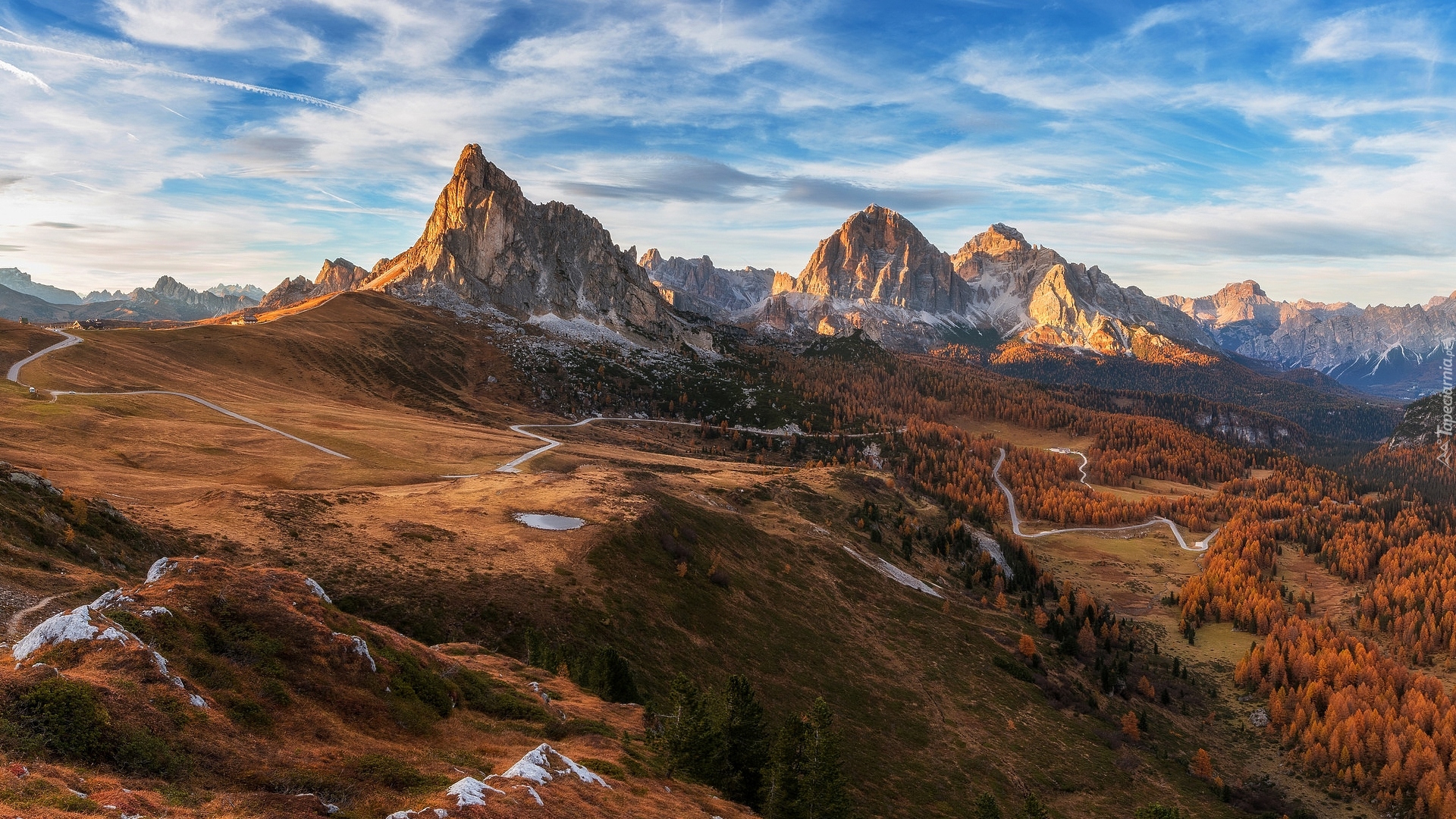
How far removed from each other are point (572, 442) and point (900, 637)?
9262 centimetres

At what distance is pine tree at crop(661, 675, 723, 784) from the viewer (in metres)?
37.1

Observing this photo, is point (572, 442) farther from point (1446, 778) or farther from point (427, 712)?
point (1446, 778)

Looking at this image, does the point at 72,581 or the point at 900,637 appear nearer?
the point at 72,581

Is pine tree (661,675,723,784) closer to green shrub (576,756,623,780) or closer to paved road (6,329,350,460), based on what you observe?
green shrub (576,756,623,780)

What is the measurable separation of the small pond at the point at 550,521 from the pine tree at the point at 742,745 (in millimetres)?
34757

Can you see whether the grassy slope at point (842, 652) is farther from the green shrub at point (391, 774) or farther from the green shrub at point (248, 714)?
the green shrub at point (391, 774)

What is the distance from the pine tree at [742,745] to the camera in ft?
131

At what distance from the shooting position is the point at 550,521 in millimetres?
74062

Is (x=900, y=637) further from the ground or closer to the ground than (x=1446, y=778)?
further from the ground

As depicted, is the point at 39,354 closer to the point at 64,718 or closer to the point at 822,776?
the point at 64,718

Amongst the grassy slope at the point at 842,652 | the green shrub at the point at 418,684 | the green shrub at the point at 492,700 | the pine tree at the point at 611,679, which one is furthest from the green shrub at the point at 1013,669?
the green shrub at the point at 418,684

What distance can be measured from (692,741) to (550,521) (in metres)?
41.3

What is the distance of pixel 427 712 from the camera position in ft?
101

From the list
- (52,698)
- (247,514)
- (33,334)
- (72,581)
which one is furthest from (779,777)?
(33,334)
